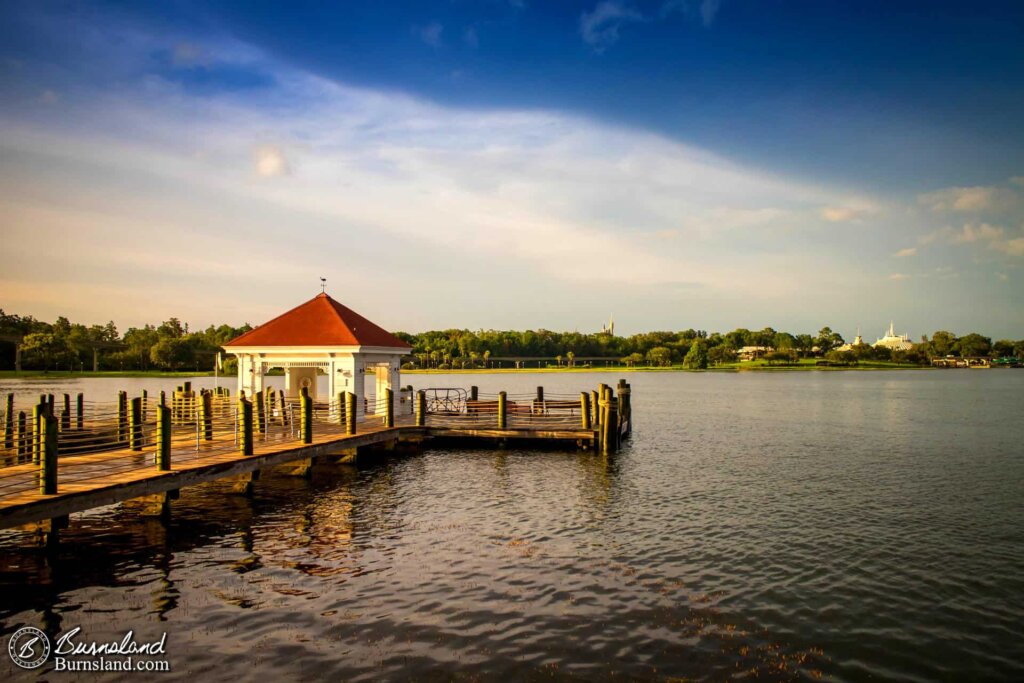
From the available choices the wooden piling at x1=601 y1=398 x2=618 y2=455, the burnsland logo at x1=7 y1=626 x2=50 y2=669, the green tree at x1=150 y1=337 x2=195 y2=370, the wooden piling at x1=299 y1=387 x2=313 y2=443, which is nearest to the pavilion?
the wooden piling at x1=299 y1=387 x2=313 y2=443

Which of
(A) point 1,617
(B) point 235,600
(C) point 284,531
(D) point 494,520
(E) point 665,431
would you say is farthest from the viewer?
(E) point 665,431

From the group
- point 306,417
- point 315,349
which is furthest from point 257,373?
point 306,417

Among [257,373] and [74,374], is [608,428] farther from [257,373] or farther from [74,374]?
[74,374]

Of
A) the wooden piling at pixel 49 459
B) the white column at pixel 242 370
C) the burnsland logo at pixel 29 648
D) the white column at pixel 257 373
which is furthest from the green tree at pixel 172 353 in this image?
the burnsland logo at pixel 29 648

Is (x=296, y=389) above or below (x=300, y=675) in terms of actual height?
above

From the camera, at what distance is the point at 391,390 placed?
98.2ft

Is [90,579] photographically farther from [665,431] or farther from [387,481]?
[665,431]

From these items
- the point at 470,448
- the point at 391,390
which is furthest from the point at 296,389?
the point at 470,448

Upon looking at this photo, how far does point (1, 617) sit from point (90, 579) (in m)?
1.89

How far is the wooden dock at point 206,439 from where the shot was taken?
48.1ft

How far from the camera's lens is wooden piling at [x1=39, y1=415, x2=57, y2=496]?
14047 mm

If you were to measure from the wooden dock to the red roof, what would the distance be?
253cm

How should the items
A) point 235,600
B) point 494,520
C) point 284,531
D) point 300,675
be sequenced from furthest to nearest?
point 494,520 < point 284,531 < point 235,600 < point 300,675

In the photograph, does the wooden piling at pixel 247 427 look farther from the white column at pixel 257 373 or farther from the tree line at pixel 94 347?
the tree line at pixel 94 347
